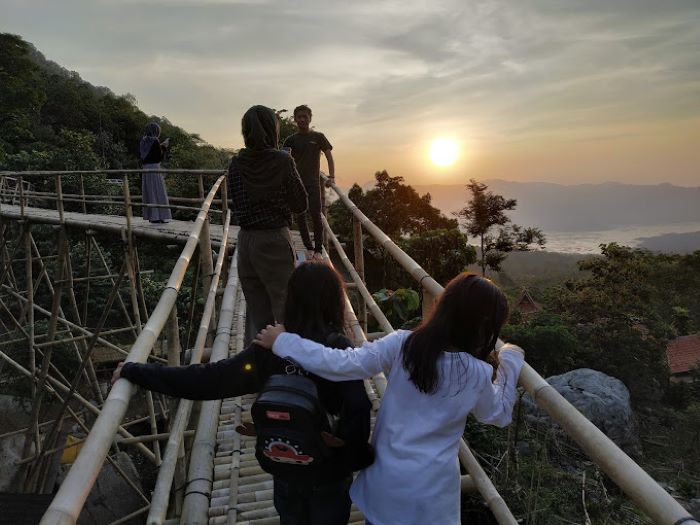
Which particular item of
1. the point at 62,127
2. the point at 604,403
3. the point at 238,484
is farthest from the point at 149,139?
the point at 62,127

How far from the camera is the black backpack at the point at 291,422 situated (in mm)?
1350

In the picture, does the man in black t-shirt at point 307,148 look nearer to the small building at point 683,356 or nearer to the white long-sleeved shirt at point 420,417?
the white long-sleeved shirt at point 420,417

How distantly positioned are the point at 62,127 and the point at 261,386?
25.0 metres

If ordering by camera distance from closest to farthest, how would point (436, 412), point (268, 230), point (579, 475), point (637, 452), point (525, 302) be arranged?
point (436, 412) < point (268, 230) < point (579, 475) < point (637, 452) < point (525, 302)

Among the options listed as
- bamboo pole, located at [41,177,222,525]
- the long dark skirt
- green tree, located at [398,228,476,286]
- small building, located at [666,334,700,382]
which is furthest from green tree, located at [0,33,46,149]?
small building, located at [666,334,700,382]

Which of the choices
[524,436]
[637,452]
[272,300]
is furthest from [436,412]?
[637,452]

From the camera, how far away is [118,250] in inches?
606

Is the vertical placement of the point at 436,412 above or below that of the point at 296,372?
below

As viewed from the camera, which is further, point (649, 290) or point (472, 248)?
point (649, 290)

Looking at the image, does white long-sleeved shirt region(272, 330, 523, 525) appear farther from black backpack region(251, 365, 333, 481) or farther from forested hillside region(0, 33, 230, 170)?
forested hillside region(0, 33, 230, 170)

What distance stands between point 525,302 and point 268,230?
2429 centimetres

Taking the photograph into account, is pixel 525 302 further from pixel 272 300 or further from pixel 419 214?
pixel 272 300

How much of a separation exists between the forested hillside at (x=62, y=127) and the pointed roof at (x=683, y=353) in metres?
18.7

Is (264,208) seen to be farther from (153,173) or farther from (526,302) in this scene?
(526,302)
